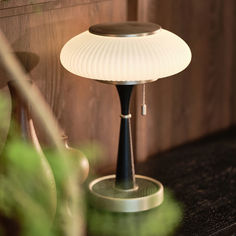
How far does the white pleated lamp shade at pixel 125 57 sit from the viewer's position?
1418 millimetres

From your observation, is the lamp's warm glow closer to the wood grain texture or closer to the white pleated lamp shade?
the white pleated lamp shade

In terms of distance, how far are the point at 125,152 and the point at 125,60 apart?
1.02 feet

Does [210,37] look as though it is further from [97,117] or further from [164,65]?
[164,65]

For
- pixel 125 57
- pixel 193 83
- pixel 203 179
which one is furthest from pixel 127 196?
pixel 193 83

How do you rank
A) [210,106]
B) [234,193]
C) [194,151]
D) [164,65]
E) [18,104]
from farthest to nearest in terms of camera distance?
[210,106] → [194,151] → [234,193] → [164,65] → [18,104]

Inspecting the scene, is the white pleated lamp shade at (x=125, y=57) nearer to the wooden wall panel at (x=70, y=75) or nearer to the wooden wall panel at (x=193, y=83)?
the wooden wall panel at (x=70, y=75)

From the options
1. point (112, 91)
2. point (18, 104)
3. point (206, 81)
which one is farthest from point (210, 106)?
point (18, 104)

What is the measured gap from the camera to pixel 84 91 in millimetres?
1814

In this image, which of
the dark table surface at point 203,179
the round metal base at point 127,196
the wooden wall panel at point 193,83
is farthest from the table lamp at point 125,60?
the wooden wall panel at point 193,83

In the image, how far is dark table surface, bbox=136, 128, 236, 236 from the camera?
5.13 ft

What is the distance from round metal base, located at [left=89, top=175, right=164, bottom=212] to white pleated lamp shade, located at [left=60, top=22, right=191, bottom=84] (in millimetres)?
335

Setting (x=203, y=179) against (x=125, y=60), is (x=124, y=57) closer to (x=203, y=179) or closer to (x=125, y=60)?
(x=125, y=60)

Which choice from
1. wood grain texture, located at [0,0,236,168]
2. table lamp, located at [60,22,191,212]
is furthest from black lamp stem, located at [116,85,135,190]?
wood grain texture, located at [0,0,236,168]

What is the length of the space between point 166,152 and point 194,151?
98mm
